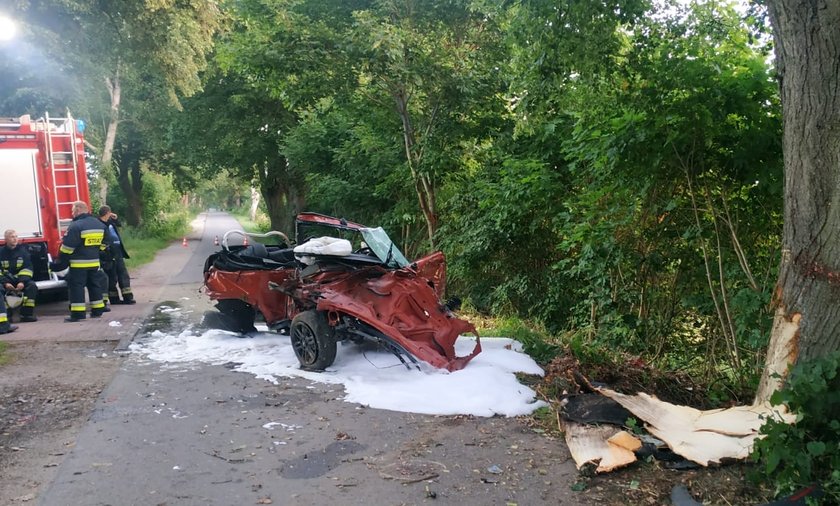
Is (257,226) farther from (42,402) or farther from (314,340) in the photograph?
(42,402)

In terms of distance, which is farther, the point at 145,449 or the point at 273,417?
the point at 273,417

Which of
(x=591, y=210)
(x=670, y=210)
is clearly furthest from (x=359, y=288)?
(x=670, y=210)

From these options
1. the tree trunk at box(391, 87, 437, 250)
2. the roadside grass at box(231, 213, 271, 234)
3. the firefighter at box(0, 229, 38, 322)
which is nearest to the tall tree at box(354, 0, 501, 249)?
the tree trunk at box(391, 87, 437, 250)

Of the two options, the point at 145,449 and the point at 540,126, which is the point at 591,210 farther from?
the point at 145,449

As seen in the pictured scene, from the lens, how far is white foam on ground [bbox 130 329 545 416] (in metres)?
5.28

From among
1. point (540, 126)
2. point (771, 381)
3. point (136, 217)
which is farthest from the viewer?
point (136, 217)

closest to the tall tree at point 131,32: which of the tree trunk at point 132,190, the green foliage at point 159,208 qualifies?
the green foliage at point 159,208

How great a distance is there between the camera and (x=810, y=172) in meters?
3.57

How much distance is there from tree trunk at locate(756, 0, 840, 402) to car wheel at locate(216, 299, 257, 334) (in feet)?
19.3

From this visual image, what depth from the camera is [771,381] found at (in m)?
3.86

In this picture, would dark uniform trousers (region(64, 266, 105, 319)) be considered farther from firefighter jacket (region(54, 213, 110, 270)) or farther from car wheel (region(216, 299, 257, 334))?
car wheel (region(216, 299, 257, 334))

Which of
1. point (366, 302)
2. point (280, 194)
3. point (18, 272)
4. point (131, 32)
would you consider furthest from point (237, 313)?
point (280, 194)

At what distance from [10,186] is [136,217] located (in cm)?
2406

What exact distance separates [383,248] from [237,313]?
86.8 inches
